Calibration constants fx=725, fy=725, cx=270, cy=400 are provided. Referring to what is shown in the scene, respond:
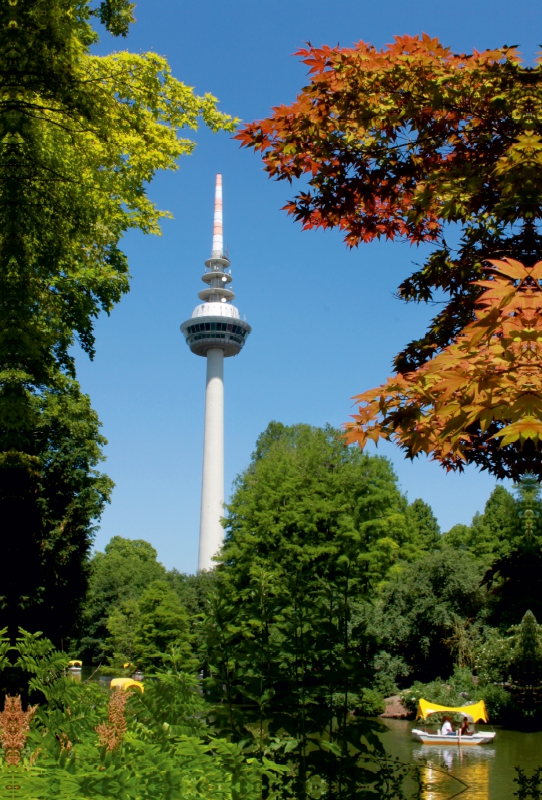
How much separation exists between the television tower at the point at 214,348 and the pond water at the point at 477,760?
2020 inches

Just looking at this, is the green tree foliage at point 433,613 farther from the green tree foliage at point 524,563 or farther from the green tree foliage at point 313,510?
the green tree foliage at point 524,563

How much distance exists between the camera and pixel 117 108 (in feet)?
39.2

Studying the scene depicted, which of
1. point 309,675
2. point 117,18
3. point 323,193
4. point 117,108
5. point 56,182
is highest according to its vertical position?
point 117,18

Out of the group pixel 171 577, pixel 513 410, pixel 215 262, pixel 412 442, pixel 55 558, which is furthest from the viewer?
pixel 215 262

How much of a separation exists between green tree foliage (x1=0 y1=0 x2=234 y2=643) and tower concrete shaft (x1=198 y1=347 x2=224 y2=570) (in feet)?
193

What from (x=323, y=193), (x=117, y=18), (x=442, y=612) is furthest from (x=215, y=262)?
(x=323, y=193)

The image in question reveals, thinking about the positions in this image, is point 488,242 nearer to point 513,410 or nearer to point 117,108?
point 513,410

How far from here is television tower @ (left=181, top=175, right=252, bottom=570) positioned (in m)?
74.8

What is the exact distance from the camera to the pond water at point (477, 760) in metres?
14.7

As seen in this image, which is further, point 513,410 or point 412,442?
point 412,442

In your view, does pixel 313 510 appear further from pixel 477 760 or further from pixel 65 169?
pixel 65 169

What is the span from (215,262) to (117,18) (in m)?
77.8

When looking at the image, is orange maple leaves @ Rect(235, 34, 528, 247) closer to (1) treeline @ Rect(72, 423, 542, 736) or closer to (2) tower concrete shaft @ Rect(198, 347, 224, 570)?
(1) treeline @ Rect(72, 423, 542, 736)

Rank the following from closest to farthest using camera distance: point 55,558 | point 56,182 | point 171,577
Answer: point 56,182 < point 55,558 < point 171,577
